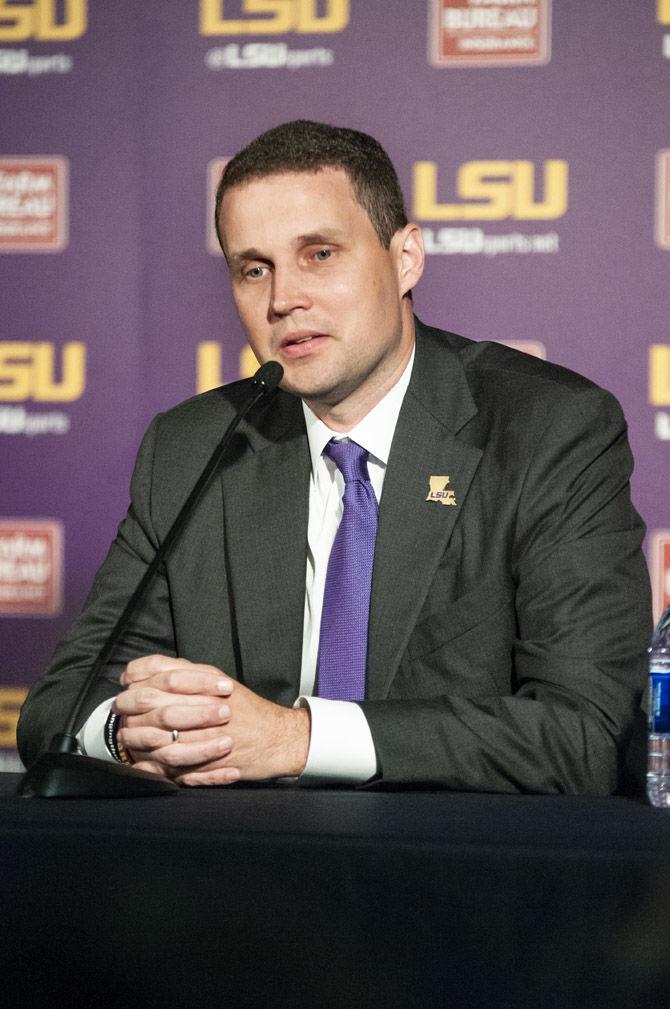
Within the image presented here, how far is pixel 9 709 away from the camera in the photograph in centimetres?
311

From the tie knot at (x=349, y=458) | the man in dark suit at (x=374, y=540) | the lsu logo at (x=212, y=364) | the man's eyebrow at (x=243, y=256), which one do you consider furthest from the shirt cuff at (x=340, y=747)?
the lsu logo at (x=212, y=364)

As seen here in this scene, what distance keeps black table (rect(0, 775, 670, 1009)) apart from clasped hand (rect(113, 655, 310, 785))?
64 centimetres

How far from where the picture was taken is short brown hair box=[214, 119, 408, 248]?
6.63 feet

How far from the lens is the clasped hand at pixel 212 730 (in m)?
1.55

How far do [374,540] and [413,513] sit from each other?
71mm

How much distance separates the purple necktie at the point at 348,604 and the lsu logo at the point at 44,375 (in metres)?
1.36

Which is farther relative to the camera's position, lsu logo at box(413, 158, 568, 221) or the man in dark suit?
lsu logo at box(413, 158, 568, 221)

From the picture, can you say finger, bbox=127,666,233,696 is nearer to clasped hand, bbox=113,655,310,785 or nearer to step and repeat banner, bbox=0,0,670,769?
clasped hand, bbox=113,655,310,785

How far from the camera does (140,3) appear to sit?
3135mm

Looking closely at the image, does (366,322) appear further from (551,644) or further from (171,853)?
(171,853)

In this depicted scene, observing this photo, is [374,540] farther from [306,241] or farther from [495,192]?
[495,192]

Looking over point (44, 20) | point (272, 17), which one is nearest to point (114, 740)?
point (272, 17)

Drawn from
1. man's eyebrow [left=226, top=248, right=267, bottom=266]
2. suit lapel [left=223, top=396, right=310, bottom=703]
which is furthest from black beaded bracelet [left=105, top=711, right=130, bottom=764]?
man's eyebrow [left=226, top=248, right=267, bottom=266]

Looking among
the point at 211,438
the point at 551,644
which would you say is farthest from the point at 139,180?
the point at 551,644
